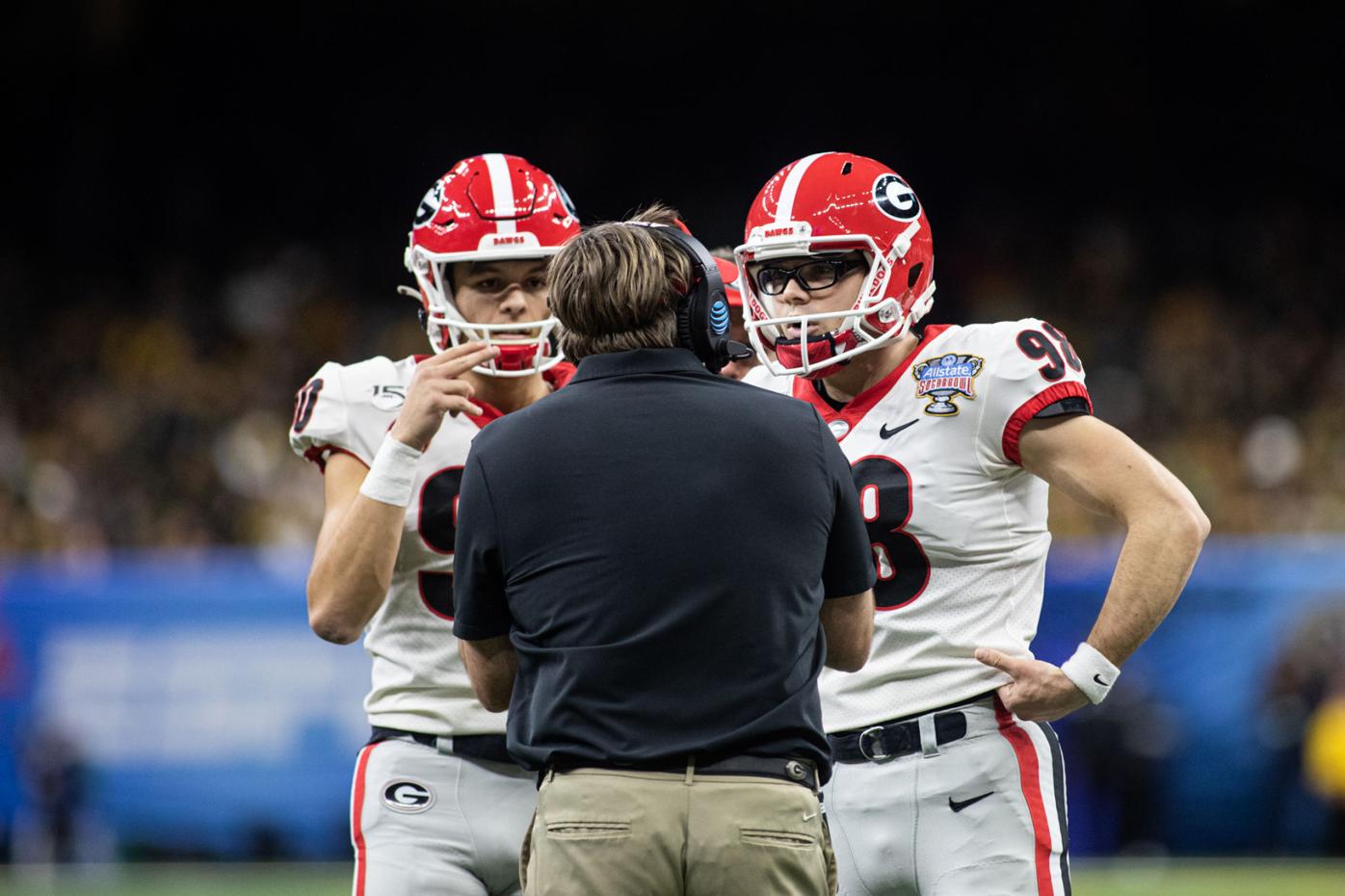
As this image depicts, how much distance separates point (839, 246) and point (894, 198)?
187 millimetres

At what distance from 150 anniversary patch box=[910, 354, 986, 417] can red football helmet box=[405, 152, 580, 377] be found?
2.66 feet

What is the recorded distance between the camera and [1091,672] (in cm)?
336

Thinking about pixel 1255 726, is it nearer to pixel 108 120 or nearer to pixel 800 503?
pixel 800 503

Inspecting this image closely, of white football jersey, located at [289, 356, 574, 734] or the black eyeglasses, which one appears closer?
the black eyeglasses

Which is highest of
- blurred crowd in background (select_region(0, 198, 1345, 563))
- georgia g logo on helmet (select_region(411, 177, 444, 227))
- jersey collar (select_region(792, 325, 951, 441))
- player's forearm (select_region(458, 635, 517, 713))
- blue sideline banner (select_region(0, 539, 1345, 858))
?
georgia g logo on helmet (select_region(411, 177, 444, 227))

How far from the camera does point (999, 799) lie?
341cm

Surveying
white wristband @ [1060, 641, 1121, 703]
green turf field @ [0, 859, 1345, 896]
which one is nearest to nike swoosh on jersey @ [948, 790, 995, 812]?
white wristband @ [1060, 641, 1121, 703]

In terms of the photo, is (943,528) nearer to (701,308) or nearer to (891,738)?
(891,738)

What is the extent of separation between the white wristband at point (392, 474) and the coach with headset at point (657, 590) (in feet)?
2.39

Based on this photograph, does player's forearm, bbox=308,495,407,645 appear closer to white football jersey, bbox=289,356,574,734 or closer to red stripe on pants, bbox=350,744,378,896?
white football jersey, bbox=289,356,574,734

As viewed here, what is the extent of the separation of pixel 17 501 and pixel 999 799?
9.41 meters

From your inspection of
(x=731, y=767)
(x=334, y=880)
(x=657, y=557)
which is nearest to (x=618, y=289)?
(x=657, y=557)

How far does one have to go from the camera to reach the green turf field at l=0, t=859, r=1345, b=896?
866 centimetres

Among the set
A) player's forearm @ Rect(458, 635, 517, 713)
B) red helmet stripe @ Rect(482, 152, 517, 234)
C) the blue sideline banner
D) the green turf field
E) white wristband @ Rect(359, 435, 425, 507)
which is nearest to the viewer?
player's forearm @ Rect(458, 635, 517, 713)
